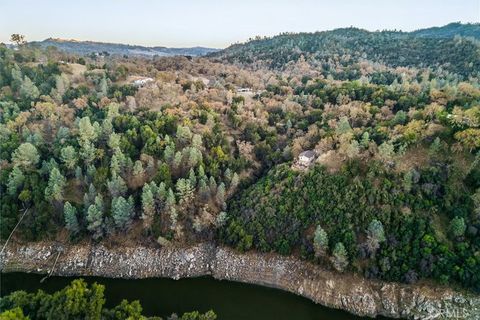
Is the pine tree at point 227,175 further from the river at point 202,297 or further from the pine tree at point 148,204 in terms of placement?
the river at point 202,297

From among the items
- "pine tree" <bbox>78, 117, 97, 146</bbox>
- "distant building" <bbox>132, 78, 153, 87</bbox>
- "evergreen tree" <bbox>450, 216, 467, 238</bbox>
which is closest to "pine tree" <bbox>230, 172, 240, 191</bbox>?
"pine tree" <bbox>78, 117, 97, 146</bbox>

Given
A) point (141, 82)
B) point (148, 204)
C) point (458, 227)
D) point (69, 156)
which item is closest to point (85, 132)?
point (69, 156)

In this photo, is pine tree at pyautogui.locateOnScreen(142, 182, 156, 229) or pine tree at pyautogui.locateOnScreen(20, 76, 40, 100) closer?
pine tree at pyautogui.locateOnScreen(142, 182, 156, 229)

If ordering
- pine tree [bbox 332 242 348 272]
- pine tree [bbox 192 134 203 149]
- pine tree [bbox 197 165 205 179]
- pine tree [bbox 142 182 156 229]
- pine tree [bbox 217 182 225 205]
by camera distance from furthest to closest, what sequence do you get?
pine tree [bbox 192 134 203 149], pine tree [bbox 197 165 205 179], pine tree [bbox 217 182 225 205], pine tree [bbox 142 182 156 229], pine tree [bbox 332 242 348 272]

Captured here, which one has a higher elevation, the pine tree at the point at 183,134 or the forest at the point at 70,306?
the pine tree at the point at 183,134

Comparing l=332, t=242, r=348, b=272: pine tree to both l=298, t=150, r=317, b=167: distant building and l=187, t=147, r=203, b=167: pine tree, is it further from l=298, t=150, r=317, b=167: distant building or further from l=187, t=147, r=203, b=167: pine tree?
l=187, t=147, r=203, b=167: pine tree

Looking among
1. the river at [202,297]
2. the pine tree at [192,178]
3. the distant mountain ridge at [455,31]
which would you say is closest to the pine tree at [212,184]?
the pine tree at [192,178]
